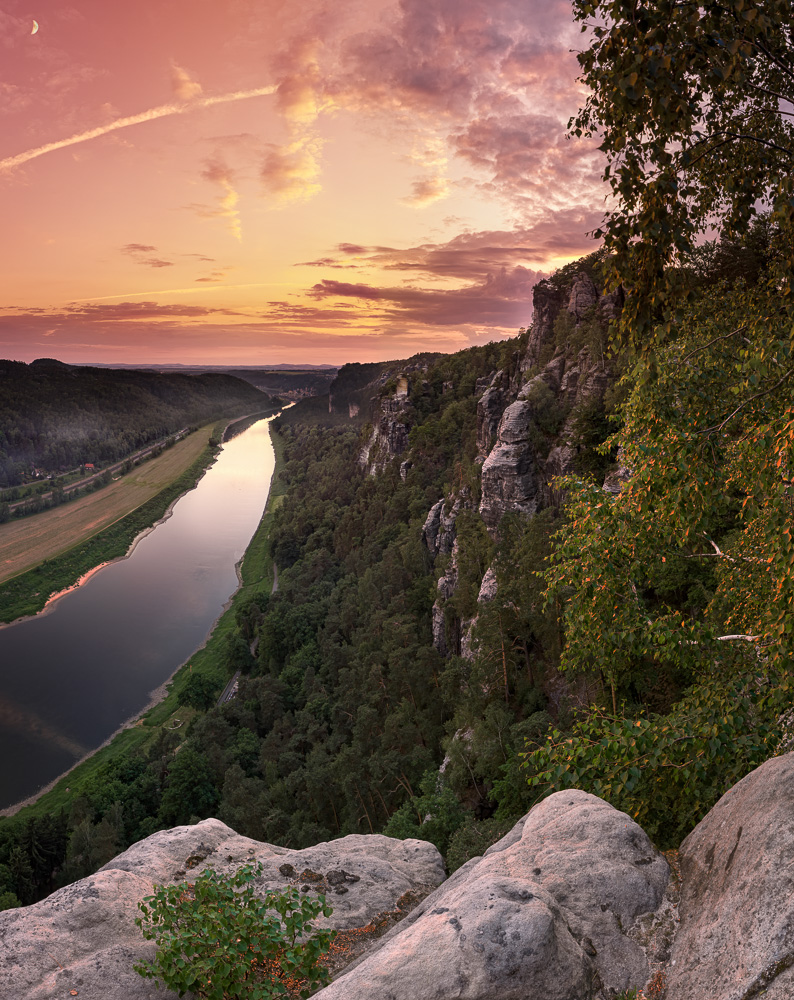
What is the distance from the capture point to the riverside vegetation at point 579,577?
22.2 feet

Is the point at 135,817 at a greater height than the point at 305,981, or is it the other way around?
the point at 305,981

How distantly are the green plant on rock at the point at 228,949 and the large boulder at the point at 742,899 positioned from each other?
3919 millimetres

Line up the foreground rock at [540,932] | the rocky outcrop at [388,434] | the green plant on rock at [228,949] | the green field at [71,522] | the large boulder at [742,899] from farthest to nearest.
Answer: the green field at [71,522] < the rocky outcrop at [388,434] < the green plant on rock at [228,949] < the foreground rock at [540,932] < the large boulder at [742,899]

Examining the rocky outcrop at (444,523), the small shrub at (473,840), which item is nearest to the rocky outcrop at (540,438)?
the rocky outcrop at (444,523)

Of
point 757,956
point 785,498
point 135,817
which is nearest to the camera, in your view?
point 757,956

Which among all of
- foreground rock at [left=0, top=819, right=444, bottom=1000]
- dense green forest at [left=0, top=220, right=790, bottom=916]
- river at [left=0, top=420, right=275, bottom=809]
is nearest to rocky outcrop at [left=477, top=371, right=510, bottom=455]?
dense green forest at [left=0, top=220, right=790, bottom=916]

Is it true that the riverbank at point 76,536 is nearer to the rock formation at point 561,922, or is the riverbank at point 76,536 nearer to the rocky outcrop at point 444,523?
the rocky outcrop at point 444,523

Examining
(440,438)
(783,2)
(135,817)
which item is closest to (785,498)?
(783,2)

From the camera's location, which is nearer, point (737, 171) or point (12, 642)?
point (737, 171)

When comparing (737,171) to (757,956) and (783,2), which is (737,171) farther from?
(757,956)

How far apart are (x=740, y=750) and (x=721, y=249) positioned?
34.2m

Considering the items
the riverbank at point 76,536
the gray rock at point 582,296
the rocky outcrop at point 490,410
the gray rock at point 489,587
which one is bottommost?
the riverbank at point 76,536

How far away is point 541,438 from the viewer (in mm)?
42938

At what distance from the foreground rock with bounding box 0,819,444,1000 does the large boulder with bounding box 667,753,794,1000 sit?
184 inches
